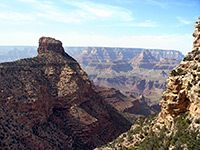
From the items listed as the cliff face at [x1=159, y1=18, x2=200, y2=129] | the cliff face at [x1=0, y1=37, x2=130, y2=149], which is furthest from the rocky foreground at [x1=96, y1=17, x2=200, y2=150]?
the cliff face at [x1=0, y1=37, x2=130, y2=149]

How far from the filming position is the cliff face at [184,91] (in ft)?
95.0

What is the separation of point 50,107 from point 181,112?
4262 cm

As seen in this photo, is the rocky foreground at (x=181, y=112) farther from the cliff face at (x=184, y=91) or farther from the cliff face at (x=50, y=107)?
the cliff face at (x=50, y=107)

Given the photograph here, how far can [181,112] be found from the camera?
32094 millimetres

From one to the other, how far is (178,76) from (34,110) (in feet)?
132

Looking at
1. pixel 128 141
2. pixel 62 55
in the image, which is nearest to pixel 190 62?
pixel 128 141

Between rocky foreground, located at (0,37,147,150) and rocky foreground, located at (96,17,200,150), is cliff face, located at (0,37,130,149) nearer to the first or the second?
rocky foreground, located at (0,37,147,150)

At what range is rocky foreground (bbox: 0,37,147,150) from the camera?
2144 inches

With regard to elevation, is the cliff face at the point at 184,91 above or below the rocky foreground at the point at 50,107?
above

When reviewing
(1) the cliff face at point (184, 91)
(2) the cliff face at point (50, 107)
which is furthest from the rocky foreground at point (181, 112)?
(2) the cliff face at point (50, 107)

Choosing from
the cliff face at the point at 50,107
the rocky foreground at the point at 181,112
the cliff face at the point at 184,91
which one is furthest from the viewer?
the cliff face at the point at 50,107

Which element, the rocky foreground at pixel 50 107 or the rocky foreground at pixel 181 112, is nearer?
the rocky foreground at pixel 181 112

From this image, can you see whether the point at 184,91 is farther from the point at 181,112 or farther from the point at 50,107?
the point at 50,107

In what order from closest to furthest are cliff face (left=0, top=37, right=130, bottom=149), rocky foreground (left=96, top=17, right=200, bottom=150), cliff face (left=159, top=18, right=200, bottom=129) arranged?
rocky foreground (left=96, top=17, right=200, bottom=150) → cliff face (left=159, top=18, right=200, bottom=129) → cliff face (left=0, top=37, right=130, bottom=149)
